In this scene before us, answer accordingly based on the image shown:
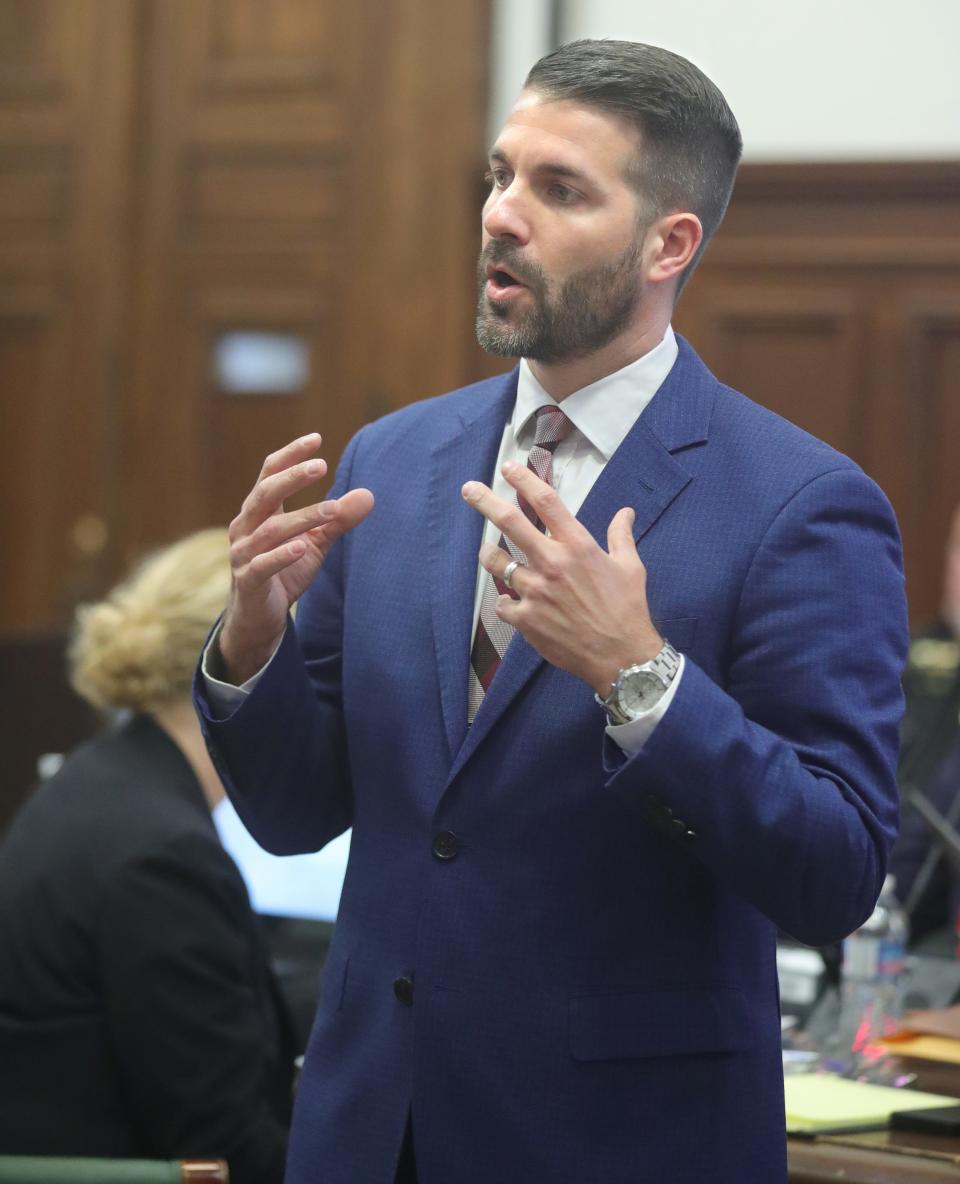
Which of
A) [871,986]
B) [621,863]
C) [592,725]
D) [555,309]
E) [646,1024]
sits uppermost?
[555,309]

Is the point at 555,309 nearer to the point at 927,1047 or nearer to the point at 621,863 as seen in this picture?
the point at 621,863

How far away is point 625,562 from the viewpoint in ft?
4.49

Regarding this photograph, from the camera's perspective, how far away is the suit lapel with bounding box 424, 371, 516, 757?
154 cm

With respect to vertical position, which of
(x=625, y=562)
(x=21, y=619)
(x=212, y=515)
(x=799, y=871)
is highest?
(x=625, y=562)

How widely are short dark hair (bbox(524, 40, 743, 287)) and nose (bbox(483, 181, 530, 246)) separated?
0.11 meters

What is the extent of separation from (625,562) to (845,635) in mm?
220

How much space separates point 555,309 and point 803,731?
44cm

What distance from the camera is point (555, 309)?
1524 mm

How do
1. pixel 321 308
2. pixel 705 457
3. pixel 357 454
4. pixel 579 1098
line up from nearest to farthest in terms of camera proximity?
pixel 579 1098
pixel 705 457
pixel 357 454
pixel 321 308

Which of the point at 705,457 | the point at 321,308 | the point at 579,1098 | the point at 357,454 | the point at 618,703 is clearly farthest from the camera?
the point at 321,308

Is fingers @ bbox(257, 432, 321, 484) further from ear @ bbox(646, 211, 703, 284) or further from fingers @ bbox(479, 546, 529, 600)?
ear @ bbox(646, 211, 703, 284)

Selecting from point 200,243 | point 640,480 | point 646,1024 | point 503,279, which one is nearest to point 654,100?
point 503,279

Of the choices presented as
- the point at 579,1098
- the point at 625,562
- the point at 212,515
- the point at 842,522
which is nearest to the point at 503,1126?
the point at 579,1098

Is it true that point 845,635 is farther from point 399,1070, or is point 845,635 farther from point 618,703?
point 399,1070
